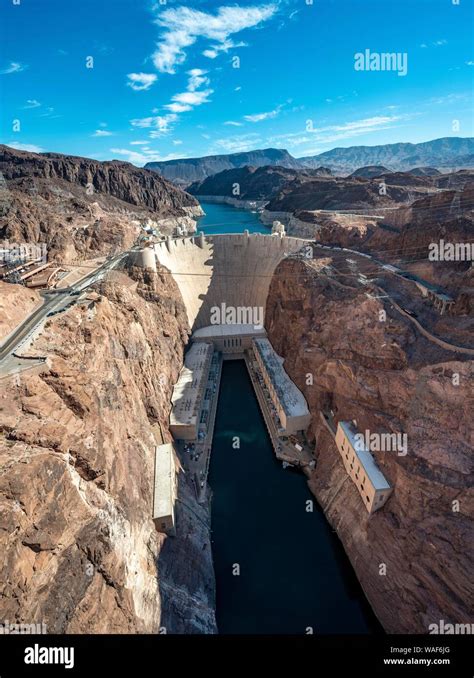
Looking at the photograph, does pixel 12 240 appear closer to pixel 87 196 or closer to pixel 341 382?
pixel 341 382

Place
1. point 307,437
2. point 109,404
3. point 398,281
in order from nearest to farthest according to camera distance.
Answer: point 109,404 → point 398,281 → point 307,437

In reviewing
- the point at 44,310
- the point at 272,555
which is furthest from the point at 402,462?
the point at 44,310

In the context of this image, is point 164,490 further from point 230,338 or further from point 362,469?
point 230,338

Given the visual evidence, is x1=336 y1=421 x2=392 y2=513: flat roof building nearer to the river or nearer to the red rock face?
the red rock face

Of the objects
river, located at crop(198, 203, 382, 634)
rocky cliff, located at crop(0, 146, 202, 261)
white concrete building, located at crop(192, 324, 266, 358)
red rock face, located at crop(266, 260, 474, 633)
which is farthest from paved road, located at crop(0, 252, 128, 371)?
red rock face, located at crop(266, 260, 474, 633)

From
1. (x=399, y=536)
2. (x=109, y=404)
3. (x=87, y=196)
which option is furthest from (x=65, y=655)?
(x=87, y=196)

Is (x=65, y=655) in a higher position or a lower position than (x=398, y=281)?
lower
